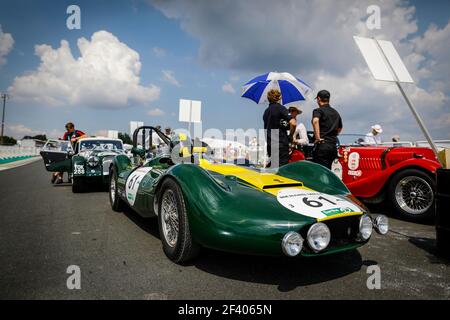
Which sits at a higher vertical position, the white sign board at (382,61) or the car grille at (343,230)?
the white sign board at (382,61)

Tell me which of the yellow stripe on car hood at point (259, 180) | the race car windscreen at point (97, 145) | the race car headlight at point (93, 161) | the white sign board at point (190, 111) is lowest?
the yellow stripe on car hood at point (259, 180)

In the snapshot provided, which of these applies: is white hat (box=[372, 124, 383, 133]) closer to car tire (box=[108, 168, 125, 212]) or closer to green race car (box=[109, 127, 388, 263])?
green race car (box=[109, 127, 388, 263])

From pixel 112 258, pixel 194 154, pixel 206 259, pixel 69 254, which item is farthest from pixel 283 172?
pixel 69 254

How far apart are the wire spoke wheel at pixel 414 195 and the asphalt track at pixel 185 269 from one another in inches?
25.4

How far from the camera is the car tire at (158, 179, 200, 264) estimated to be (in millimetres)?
2527

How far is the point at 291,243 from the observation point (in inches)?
80.5

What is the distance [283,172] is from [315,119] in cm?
146

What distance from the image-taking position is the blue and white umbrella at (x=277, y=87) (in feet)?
22.8

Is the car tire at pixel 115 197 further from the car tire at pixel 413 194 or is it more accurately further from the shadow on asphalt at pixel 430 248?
the car tire at pixel 413 194

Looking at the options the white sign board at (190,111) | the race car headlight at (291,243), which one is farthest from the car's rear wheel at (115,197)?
the white sign board at (190,111)

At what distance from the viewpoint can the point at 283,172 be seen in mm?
3521

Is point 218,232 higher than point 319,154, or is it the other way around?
point 319,154

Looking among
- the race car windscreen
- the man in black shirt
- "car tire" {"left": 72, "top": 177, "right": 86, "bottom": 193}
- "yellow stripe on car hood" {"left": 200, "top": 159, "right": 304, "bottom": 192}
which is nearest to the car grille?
"yellow stripe on car hood" {"left": 200, "top": 159, "right": 304, "bottom": 192}
